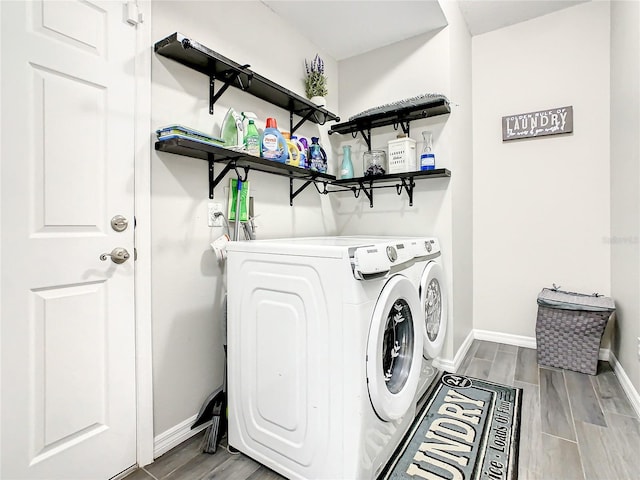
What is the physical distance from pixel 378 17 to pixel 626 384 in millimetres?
2677

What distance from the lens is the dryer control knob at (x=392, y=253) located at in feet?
4.28

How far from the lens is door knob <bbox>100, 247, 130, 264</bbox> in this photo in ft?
4.11

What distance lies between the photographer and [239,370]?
1.42m

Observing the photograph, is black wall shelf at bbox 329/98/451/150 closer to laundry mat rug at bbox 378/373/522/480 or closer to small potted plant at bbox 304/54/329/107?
small potted plant at bbox 304/54/329/107

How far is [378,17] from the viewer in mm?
2119

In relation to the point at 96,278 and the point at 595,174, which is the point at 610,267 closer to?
the point at 595,174

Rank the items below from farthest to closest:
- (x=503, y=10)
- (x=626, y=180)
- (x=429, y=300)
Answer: (x=503, y=10)
(x=626, y=180)
(x=429, y=300)

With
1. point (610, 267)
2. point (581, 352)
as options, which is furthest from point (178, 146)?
point (610, 267)

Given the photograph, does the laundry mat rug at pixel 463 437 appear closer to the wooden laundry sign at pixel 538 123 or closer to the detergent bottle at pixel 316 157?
the detergent bottle at pixel 316 157

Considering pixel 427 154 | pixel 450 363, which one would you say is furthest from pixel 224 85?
pixel 450 363

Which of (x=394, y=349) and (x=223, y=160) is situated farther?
(x=223, y=160)

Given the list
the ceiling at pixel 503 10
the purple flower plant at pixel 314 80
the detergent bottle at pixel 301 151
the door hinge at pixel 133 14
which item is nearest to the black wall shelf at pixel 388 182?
the detergent bottle at pixel 301 151

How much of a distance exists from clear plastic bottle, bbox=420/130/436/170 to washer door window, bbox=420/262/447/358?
0.69 metres

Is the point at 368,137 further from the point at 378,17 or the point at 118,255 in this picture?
the point at 118,255
